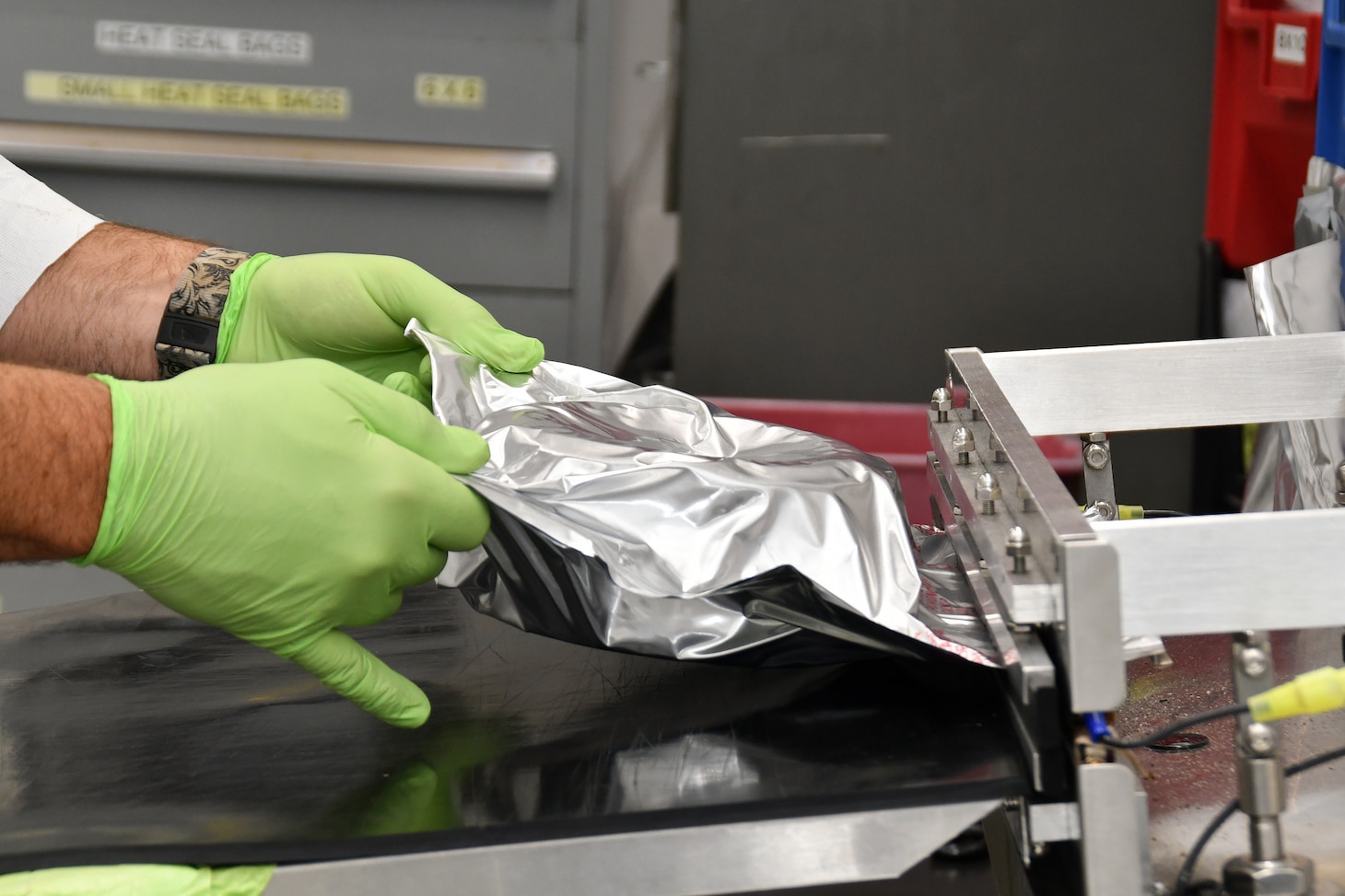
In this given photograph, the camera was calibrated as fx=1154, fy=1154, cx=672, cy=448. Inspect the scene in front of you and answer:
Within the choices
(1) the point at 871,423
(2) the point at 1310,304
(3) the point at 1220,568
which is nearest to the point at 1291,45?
(2) the point at 1310,304

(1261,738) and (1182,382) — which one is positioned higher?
(1182,382)

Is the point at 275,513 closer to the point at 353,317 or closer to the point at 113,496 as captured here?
the point at 113,496

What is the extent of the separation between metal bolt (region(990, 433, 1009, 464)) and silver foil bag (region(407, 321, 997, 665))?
7 cm

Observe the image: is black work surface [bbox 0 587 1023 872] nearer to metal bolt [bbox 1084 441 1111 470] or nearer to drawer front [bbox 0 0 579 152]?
metal bolt [bbox 1084 441 1111 470]

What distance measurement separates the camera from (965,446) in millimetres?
812

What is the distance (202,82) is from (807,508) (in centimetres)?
136

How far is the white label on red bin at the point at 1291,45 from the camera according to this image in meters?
1.32

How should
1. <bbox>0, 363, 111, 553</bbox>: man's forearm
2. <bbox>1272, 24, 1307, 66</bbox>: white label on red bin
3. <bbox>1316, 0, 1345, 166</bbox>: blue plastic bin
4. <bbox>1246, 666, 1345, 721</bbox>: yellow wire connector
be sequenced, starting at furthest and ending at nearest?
<bbox>1272, 24, 1307, 66</bbox>: white label on red bin
<bbox>1316, 0, 1345, 166</bbox>: blue plastic bin
<bbox>0, 363, 111, 553</bbox>: man's forearm
<bbox>1246, 666, 1345, 721</bbox>: yellow wire connector

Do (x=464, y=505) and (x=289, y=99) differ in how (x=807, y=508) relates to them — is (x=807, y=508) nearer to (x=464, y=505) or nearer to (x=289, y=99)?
(x=464, y=505)

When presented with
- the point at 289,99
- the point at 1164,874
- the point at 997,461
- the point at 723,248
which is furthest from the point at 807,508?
the point at 289,99

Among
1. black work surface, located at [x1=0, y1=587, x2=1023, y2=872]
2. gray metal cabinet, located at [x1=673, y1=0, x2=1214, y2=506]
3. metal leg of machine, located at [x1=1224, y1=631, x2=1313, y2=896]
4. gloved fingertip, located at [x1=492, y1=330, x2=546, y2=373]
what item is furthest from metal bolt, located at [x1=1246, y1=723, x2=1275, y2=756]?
gray metal cabinet, located at [x1=673, y1=0, x2=1214, y2=506]

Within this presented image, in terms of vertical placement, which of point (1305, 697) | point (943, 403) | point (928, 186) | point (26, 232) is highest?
point (928, 186)

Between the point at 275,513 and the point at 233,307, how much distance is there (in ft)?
1.63

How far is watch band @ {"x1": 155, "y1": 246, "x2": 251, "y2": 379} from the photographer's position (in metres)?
1.15
